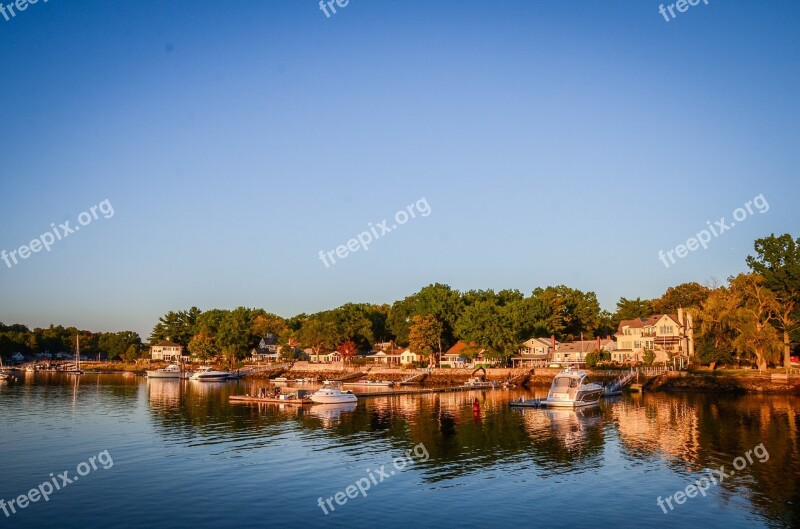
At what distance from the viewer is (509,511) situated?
28531 mm

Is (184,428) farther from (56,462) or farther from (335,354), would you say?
(335,354)

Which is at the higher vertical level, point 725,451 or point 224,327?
point 224,327

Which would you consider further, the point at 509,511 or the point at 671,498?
the point at 671,498

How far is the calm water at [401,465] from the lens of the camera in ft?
91.4

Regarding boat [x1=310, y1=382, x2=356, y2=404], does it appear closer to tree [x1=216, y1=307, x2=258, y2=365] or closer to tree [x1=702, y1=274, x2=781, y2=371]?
tree [x1=702, y1=274, x2=781, y2=371]

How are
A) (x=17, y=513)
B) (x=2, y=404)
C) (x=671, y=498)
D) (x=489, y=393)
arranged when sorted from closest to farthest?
(x=17, y=513)
(x=671, y=498)
(x=2, y=404)
(x=489, y=393)

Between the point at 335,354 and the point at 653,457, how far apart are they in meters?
121

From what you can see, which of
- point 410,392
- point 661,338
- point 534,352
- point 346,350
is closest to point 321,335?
point 346,350

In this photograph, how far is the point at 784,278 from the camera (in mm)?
92125

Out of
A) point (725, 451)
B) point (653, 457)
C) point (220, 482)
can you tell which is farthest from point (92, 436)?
point (725, 451)

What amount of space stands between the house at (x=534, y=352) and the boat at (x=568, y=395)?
159ft

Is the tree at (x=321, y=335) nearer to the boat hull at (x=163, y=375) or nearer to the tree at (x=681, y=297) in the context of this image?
the boat hull at (x=163, y=375)

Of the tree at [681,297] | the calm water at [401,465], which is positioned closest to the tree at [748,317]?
the calm water at [401,465]

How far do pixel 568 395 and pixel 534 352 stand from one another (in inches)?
2197
